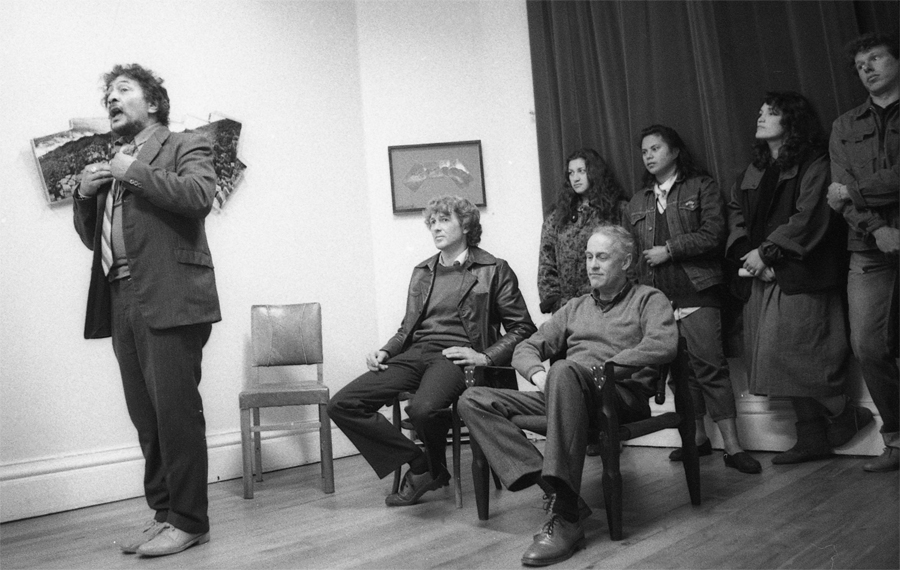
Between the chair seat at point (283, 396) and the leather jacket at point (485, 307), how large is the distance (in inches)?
17.6

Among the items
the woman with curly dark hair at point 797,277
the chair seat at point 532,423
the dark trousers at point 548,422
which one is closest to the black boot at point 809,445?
the woman with curly dark hair at point 797,277

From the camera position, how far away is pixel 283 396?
366cm

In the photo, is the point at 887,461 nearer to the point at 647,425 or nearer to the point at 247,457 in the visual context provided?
the point at 647,425

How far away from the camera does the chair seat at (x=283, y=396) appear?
11.9ft

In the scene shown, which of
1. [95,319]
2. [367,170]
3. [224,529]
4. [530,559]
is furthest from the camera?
[367,170]

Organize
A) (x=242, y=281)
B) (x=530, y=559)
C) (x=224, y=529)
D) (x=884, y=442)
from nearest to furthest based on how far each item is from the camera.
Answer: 1. (x=530, y=559)
2. (x=224, y=529)
3. (x=884, y=442)
4. (x=242, y=281)

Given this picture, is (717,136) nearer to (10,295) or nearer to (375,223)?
(375,223)

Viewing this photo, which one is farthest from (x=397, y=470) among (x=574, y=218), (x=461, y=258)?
(x=574, y=218)

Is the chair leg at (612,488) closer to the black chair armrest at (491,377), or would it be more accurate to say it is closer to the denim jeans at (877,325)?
the black chair armrest at (491,377)

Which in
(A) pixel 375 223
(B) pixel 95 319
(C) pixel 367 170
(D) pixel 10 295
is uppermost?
(C) pixel 367 170

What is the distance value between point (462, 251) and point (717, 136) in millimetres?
1316

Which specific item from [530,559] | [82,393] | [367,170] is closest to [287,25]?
[367,170]

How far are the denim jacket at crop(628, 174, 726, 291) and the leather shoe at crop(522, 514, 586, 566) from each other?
156 cm

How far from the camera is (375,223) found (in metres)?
4.79
